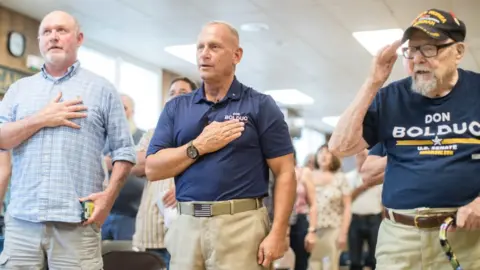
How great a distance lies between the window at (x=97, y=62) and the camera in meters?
7.57

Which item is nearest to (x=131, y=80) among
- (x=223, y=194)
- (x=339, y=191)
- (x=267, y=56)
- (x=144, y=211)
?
(x=267, y=56)

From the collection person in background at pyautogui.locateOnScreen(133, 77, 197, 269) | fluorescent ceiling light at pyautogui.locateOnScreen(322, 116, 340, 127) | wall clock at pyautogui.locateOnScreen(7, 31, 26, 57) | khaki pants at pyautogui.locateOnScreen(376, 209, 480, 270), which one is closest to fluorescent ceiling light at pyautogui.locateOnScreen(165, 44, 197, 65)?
wall clock at pyautogui.locateOnScreen(7, 31, 26, 57)

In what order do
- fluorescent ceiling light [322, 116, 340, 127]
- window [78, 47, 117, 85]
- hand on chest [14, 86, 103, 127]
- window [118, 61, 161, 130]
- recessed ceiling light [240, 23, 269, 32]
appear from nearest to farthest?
hand on chest [14, 86, 103, 127] → recessed ceiling light [240, 23, 269, 32] → window [78, 47, 117, 85] → window [118, 61, 161, 130] → fluorescent ceiling light [322, 116, 340, 127]

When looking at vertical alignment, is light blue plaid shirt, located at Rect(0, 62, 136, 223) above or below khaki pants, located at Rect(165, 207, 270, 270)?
above

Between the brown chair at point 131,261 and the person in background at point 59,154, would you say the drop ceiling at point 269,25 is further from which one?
the person in background at point 59,154

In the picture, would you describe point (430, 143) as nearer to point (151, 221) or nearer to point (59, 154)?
point (59, 154)

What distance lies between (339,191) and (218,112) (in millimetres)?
3599

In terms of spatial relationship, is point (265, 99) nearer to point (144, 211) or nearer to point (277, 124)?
point (277, 124)

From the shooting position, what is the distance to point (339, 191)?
5.70 metres

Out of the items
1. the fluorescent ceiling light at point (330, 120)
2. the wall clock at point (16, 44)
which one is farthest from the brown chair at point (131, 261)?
the fluorescent ceiling light at point (330, 120)

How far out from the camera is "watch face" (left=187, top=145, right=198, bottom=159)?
220 cm

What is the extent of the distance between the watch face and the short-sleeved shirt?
352cm

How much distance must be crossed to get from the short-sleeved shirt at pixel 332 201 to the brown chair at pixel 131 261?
2732 millimetres

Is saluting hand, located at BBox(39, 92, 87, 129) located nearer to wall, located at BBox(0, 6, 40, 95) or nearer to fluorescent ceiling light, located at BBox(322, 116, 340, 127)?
wall, located at BBox(0, 6, 40, 95)
